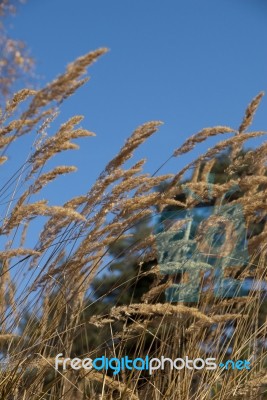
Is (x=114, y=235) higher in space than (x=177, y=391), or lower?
higher

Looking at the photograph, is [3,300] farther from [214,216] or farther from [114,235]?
[214,216]

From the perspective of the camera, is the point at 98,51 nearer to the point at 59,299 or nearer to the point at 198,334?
the point at 59,299

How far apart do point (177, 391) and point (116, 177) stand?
2.69 ft

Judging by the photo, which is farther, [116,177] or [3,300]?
[3,300]

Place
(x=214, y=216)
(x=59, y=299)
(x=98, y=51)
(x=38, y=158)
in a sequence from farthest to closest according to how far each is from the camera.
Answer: (x=214, y=216), (x=59, y=299), (x=38, y=158), (x=98, y=51)

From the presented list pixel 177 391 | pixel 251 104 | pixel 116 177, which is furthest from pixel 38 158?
pixel 251 104

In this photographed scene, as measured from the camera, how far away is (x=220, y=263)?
2732 millimetres

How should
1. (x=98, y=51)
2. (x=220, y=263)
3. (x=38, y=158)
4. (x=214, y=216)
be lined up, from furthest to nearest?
1. (x=220, y=263)
2. (x=214, y=216)
3. (x=38, y=158)
4. (x=98, y=51)

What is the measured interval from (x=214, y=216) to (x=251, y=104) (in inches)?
25.2

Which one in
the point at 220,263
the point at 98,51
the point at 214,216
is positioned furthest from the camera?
the point at 220,263

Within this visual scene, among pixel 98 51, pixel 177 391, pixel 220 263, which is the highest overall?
pixel 98 51

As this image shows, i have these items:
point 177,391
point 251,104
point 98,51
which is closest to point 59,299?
point 177,391

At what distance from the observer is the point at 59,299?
228 centimetres

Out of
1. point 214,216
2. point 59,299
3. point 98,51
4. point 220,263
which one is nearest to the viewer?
point 98,51
